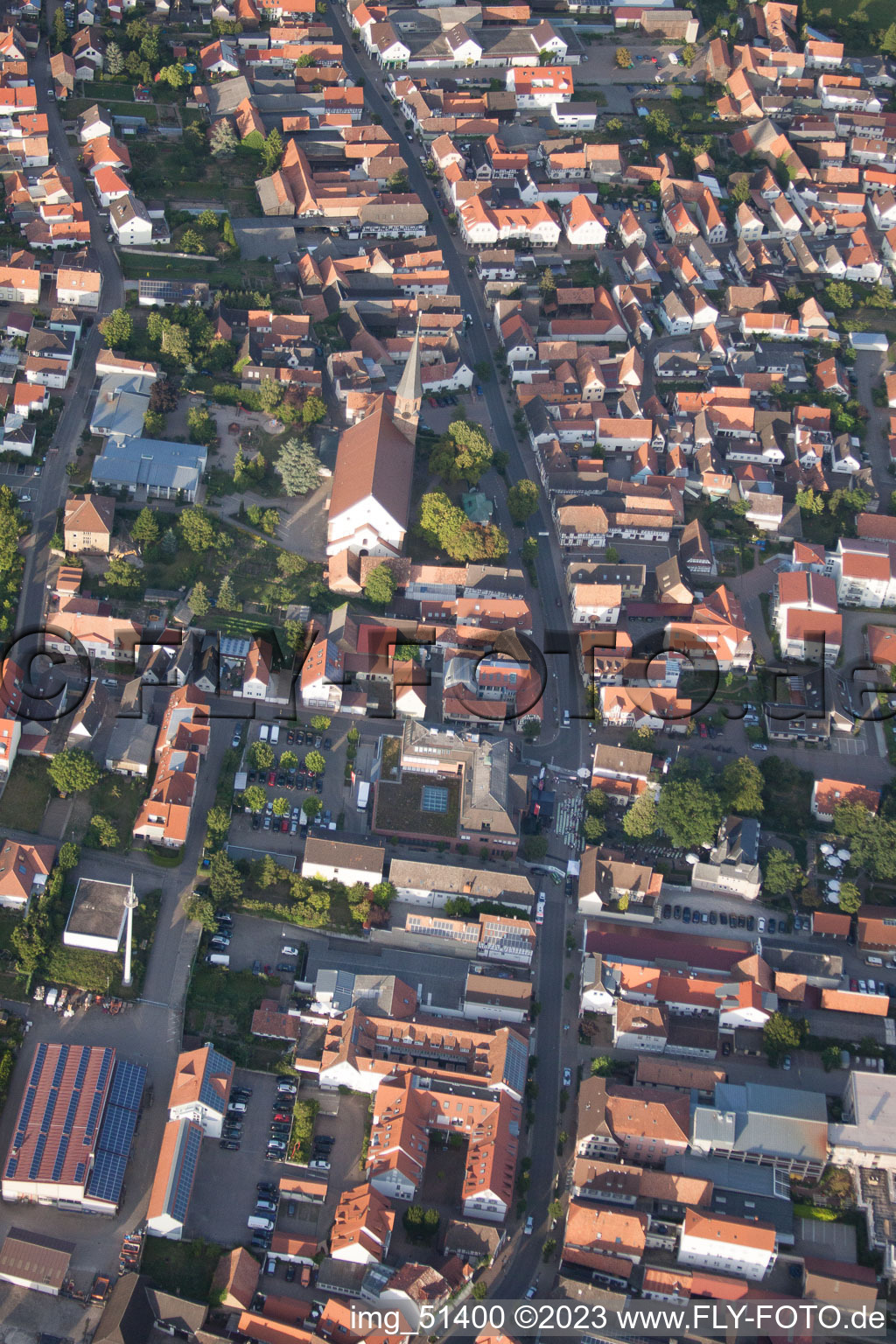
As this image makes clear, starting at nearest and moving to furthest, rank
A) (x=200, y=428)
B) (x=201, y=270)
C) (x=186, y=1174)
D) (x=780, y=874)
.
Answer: (x=186, y=1174), (x=780, y=874), (x=200, y=428), (x=201, y=270)

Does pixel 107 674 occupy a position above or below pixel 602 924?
above

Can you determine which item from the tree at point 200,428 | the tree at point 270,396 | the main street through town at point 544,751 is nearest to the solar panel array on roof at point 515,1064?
the main street through town at point 544,751

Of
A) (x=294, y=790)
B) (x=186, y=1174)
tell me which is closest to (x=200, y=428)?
(x=294, y=790)

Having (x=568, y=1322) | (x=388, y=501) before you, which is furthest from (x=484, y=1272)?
(x=388, y=501)

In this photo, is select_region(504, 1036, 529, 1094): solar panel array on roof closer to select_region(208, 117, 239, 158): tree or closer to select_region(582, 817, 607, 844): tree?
select_region(582, 817, 607, 844): tree

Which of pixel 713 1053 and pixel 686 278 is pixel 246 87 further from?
pixel 713 1053

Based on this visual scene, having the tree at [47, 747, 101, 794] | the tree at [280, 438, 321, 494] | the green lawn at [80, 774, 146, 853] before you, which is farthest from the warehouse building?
the tree at [280, 438, 321, 494]

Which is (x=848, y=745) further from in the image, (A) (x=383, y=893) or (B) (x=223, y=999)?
(B) (x=223, y=999)
